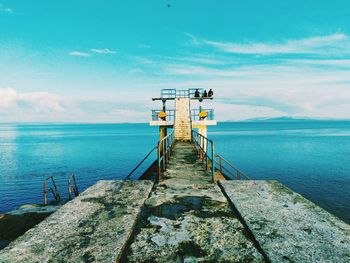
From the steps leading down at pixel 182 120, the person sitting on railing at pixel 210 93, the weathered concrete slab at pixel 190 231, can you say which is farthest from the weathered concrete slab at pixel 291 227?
the person sitting on railing at pixel 210 93

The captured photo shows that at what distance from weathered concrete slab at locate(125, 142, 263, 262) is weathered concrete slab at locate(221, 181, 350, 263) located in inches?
11.6

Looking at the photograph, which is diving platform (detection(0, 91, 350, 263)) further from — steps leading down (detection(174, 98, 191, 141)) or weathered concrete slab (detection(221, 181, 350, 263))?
steps leading down (detection(174, 98, 191, 141))

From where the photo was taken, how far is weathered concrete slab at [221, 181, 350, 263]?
9.99ft

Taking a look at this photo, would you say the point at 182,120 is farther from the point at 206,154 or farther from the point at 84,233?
the point at 84,233

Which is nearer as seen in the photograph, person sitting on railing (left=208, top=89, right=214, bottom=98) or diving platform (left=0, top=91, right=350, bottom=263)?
diving platform (left=0, top=91, right=350, bottom=263)

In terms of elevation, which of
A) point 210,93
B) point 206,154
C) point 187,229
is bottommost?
point 187,229

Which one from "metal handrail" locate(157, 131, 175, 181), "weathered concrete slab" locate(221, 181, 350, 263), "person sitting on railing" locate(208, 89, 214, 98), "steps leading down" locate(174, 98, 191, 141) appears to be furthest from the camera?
"person sitting on railing" locate(208, 89, 214, 98)

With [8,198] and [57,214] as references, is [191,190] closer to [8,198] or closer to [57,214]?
[57,214]

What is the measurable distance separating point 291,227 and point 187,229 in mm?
1797

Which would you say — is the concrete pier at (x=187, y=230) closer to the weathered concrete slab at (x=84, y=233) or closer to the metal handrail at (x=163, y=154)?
the weathered concrete slab at (x=84, y=233)

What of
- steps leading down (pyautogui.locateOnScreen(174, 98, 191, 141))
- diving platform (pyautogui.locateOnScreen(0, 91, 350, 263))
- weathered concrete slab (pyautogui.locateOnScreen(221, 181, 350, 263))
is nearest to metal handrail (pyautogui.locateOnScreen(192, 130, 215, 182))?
diving platform (pyautogui.locateOnScreen(0, 91, 350, 263))

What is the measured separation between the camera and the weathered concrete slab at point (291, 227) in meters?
3.04

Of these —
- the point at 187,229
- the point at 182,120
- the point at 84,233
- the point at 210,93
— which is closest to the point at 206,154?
the point at 187,229

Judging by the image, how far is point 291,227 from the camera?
3781mm
